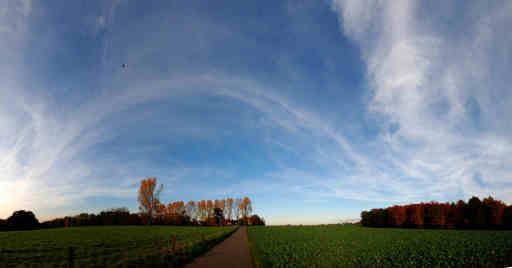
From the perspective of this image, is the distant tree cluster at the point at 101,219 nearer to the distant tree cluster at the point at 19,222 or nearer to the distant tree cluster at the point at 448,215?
the distant tree cluster at the point at 19,222

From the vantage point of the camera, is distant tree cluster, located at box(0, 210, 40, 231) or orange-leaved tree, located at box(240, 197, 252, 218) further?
orange-leaved tree, located at box(240, 197, 252, 218)

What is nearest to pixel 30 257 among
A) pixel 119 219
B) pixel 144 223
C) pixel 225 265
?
pixel 225 265

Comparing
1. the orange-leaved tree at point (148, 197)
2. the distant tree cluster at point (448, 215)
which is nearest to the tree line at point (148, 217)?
the orange-leaved tree at point (148, 197)

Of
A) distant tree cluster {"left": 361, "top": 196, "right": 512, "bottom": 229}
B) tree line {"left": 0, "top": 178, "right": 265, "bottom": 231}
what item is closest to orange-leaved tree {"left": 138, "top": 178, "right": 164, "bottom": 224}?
tree line {"left": 0, "top": 178, "right": 265, "bottom": 231}

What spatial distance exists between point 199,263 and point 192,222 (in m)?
93.9

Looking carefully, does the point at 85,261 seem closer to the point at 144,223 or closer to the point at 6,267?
the point at 6,267

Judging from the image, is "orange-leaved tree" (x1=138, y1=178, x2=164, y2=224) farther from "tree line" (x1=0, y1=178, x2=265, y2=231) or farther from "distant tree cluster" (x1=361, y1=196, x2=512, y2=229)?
"distant tree cluster" (x1=361, y1=196, x2=512, y2=229)

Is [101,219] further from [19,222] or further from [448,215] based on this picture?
[448,215]

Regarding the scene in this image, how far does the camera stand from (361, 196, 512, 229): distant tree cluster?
189ft

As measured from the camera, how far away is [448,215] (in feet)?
226

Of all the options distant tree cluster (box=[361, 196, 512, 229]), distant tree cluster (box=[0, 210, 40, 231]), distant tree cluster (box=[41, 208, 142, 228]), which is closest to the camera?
distant tree cluster (box=[0, 210, 40, 231])

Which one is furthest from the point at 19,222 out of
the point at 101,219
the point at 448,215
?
the point at 448,215

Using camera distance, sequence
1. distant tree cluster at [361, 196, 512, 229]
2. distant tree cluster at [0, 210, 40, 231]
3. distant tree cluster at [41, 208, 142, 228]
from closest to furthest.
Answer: distant tree cluster at [0, 210, 40, 231] → distant tree cluster at [361, 196, 512, 229] → distant tree cluster at [41, 208, 142, 228]

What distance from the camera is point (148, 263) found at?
11492 millimetres
